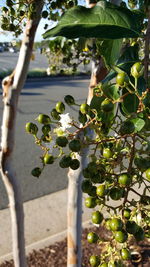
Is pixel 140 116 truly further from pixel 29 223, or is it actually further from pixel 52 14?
pixel 29 223

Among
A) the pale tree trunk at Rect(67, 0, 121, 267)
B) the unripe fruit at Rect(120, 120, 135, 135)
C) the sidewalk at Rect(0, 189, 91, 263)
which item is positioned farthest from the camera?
the sidewalk at Rect(0, 189, 91, 263)

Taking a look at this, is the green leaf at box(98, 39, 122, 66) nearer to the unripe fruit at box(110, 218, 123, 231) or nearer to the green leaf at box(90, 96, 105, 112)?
the green leaf at box(90, 96, 105, 112)

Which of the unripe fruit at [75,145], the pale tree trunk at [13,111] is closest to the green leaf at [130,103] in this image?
the unripe fruit at [75,145]

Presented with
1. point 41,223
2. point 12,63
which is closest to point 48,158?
point 41,223

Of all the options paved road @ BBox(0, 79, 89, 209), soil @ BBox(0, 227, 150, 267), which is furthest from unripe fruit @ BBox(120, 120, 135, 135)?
soil @ BBox(0, 227, 150, 267)

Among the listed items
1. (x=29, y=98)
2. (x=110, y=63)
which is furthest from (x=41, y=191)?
(x=29, y=98)

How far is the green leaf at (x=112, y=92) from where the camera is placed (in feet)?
2.44

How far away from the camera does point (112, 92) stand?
0.74m

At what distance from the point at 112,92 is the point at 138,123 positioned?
11cm

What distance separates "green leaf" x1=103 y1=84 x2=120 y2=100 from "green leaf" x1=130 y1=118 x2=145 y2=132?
8 centimetres

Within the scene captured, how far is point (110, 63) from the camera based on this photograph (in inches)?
33.6

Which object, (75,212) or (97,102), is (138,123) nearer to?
(97,102)

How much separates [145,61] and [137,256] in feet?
7.46

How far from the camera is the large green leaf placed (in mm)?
709
